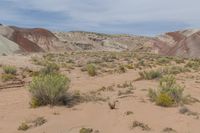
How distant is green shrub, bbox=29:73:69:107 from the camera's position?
13.8 meters

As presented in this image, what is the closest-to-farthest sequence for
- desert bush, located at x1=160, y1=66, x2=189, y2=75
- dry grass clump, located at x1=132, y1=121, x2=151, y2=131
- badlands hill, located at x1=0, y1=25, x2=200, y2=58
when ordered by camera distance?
1. dry grass clump, located at x1=132, y1=121, x2=151, y2=131
2. desert bush, located at x1=160, y1=66, x2=189, y2=75
3. badlands hill, located at x1=0, y1=25, x2=200, y2=58

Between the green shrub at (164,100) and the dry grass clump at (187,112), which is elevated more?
the green shrub at (164,100)

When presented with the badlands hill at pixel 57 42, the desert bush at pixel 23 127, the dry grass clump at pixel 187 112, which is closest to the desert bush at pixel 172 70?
the dry grass clump at pixel 187 112

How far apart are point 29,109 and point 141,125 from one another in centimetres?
407

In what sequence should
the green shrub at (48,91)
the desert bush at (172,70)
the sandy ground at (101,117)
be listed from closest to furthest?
the sandy ground at (101,117) → the green shrub at (48,91) → the desert bush at (172,70)

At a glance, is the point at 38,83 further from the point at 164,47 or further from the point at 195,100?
the point at 164,47

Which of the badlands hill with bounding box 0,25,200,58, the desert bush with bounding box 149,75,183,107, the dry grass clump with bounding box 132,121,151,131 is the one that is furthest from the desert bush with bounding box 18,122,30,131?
the badlands hill with bounding box 0,25,200,58

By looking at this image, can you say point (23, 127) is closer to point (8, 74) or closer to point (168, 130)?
point (168, 130)

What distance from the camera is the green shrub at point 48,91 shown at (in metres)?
13.8

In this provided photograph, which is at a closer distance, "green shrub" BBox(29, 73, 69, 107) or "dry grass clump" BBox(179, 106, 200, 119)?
"dry grass clump" BBox(179, 106, 200, 119)

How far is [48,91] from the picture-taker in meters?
13.7

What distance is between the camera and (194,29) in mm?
56375

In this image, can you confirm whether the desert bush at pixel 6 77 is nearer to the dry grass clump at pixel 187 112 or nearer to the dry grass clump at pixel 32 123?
the dry grass clump at pixel 32 123

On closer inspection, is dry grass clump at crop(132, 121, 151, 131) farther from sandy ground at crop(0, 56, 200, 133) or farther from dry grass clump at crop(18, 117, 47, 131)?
dry grass clump at crop(18, 117, 47, 131)
